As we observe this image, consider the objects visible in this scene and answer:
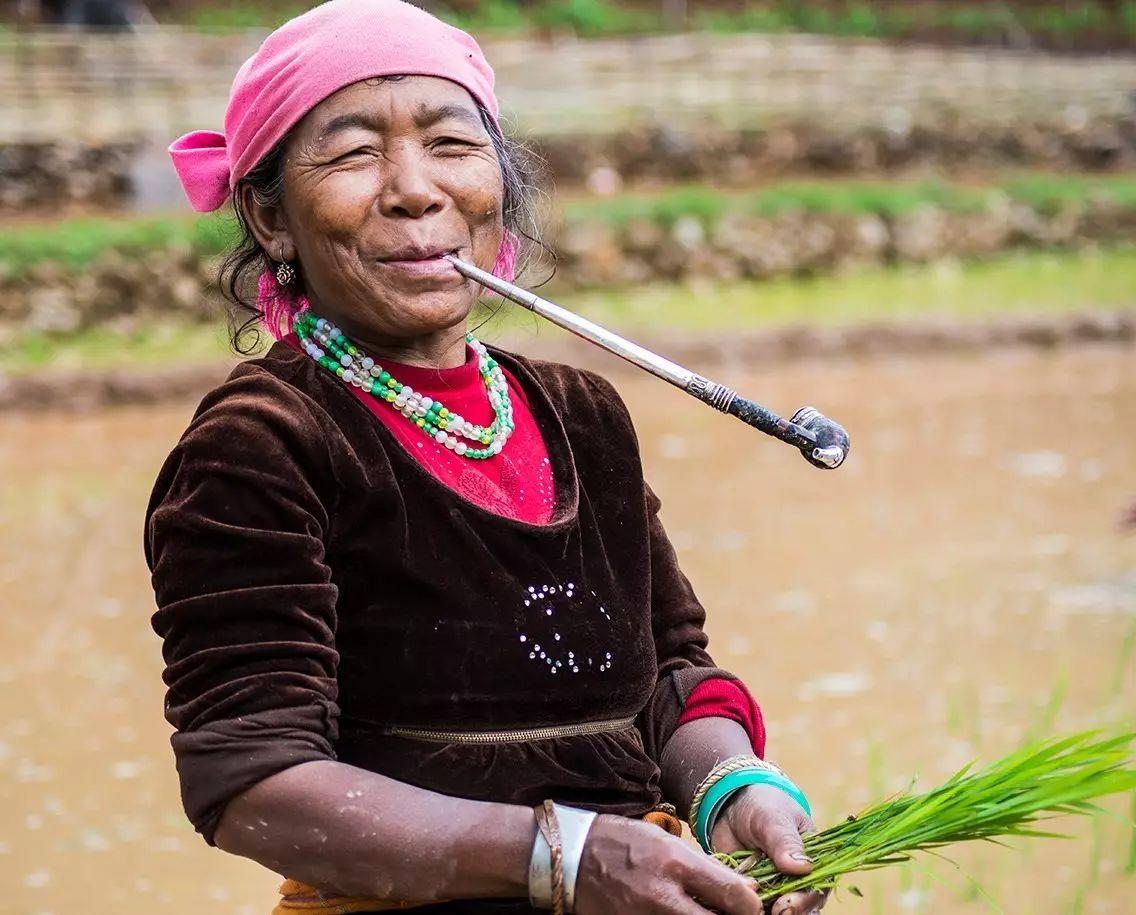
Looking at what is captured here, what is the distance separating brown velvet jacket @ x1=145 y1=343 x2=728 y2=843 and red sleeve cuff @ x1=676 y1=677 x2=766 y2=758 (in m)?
0.11

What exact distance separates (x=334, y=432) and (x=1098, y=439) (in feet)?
23.9

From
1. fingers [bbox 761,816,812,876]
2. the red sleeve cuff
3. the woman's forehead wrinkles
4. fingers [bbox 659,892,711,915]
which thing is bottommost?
fingers [bbox 659,892,711,915]

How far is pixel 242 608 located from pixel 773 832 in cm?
60

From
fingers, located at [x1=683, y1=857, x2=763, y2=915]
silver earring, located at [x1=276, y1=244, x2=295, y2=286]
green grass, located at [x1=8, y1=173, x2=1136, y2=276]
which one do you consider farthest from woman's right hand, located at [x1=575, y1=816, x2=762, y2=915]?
green grass, located at [x1=8, y1=173, x2=1136, y2=276]

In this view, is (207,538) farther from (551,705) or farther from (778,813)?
(778,813)

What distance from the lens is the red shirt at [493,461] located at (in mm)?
1888

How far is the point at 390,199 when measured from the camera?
6.05ft

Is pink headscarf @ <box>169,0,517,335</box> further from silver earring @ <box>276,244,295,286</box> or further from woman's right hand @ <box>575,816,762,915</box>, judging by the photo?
woman's right hand @ <box>575,816,762,915</box>

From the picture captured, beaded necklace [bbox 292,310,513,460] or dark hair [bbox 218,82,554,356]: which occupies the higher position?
dark hair [bbox 218,82,554,356]

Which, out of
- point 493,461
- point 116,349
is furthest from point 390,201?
point 116,349

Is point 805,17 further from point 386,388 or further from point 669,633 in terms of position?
point 386,388

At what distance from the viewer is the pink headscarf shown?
71.6 inches

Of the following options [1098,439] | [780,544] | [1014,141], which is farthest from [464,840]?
[1014,141]

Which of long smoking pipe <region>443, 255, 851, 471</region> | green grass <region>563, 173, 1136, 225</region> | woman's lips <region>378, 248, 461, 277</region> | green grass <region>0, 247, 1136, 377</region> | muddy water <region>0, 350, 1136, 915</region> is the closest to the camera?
long smoking pipe <region>443, 255, 851, 471</region>
